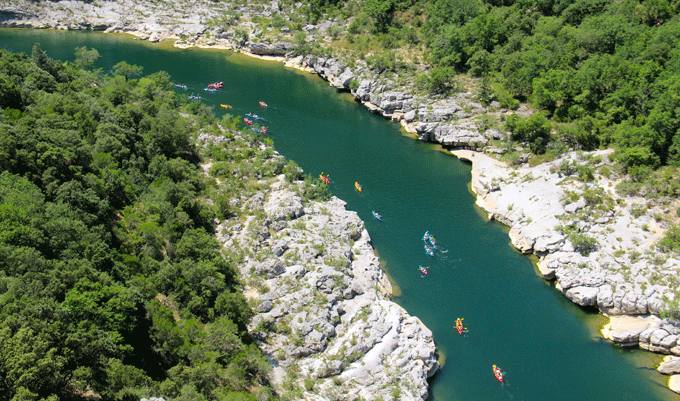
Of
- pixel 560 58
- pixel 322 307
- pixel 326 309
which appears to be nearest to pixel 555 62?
pixel 560 58

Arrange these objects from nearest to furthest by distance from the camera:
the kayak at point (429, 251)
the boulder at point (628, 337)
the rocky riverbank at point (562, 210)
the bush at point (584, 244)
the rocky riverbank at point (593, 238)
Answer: the boulder at point (628, 337), the rocky riverbank at point (593, 238), the rocky riverbank at point (562, 210), the bush at point (584, 244), the kayak at point (429, 251)

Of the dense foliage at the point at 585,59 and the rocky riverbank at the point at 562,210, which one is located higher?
the dense foliage at the point at 585,59

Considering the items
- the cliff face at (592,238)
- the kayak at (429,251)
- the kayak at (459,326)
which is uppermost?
the cliff face at (592,238)

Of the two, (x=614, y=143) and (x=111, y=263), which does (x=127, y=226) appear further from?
(x=614, y=143)

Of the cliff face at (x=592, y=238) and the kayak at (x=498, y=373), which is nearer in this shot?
the kayak at (x=498, y=373)

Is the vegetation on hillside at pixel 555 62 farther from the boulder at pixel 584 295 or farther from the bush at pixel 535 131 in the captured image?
the boulder at pixel 584 295


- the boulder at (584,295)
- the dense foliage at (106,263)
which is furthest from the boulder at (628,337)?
the dense foliage at (106,263)
